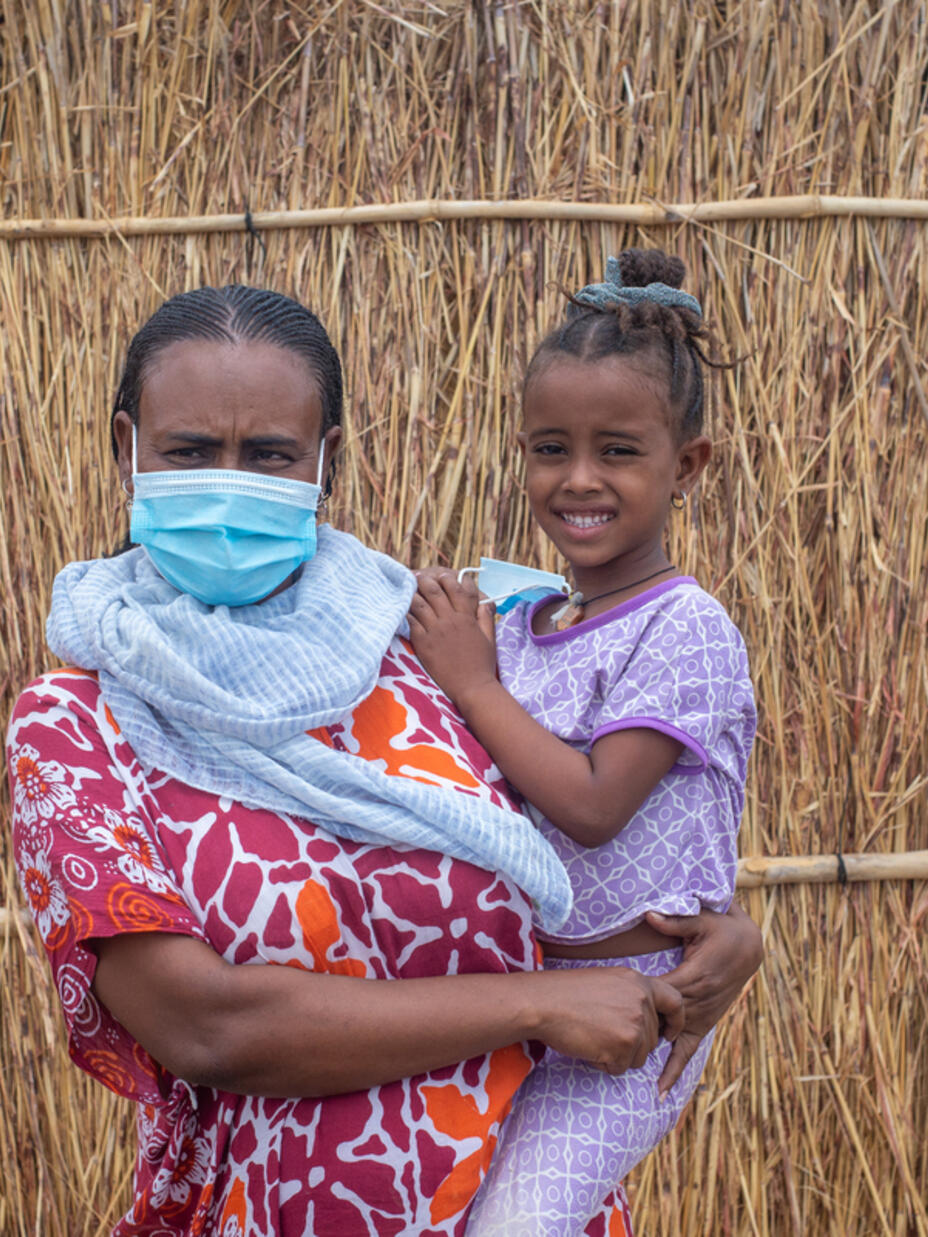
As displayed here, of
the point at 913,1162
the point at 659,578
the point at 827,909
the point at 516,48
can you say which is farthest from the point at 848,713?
the point at 516,48

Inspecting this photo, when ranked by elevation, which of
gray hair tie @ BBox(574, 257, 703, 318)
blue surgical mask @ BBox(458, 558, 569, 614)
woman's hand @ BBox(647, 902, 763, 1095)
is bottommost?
woman's hand @ BBox(647, 902, 763, 1095)

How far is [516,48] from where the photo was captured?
3262 mm

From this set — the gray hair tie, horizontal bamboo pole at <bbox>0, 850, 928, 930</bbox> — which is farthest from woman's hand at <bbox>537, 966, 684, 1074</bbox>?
horizontal bamboo pole at <bbox>0, 850, 928, 930</bbox>

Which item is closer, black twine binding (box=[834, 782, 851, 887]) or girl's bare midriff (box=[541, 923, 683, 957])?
girl's bare midriff (box=[541, 923, 683, 957])

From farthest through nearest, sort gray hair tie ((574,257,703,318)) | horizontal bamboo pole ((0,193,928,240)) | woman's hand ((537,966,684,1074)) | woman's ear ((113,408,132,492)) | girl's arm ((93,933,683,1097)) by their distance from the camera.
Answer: horizontal bamboo pole ((0,193,928,240)), gray hair tie ((574,257,703,318)), woman's ear ((113,408,132,492)), woman's hand ((537,966,684,1074)), girl's arm ((93,933,683,1097))

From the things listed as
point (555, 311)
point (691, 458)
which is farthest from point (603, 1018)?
point (555, 311)

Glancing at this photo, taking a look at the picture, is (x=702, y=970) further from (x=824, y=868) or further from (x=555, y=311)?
(x=555, y=311)

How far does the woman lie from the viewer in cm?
144

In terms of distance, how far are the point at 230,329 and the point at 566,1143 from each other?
1.18 meters

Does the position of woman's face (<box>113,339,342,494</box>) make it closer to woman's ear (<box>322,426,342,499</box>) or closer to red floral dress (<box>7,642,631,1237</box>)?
woman's ear (<box>322,426,342,499</box>)

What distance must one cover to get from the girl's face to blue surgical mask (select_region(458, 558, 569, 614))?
9cm

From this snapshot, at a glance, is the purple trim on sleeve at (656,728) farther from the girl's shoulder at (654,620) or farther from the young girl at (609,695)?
the girl's shoulder at (654,620)

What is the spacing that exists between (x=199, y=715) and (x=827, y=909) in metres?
2.35

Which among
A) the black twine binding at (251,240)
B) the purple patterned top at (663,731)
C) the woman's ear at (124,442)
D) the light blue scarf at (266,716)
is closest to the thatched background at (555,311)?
the black twine binding at (251,240)
